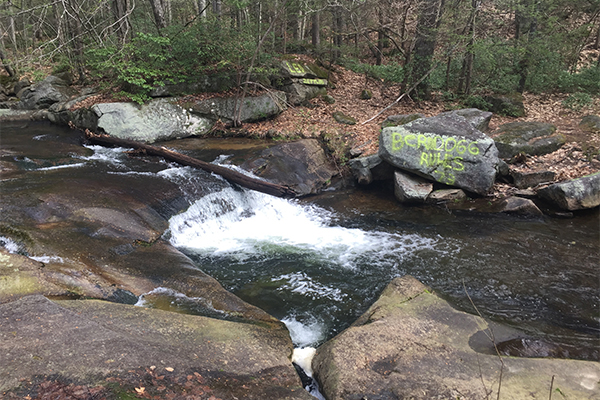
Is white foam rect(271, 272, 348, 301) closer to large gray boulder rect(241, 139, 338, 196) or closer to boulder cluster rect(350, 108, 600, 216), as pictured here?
large gray boulder rect(241, 139, 338, 196)

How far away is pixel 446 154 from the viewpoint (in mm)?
9055

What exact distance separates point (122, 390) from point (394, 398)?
2260 mm

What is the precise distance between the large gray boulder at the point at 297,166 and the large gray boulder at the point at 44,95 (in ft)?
35.6

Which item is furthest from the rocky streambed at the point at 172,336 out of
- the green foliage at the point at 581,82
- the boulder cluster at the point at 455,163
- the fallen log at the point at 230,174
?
the green foliage at the point at 581,82

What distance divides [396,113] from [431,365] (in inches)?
431

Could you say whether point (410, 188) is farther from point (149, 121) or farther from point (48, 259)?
point (149, 121)

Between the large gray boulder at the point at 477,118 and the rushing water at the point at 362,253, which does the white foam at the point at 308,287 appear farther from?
the large gray boulder at the point at 477,118

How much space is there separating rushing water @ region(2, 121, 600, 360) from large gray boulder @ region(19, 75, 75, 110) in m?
7.79

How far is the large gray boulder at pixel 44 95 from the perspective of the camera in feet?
51.9

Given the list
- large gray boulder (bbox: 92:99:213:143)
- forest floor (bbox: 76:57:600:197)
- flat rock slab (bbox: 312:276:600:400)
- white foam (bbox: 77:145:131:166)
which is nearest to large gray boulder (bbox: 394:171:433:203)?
forest floor (bbox: 76:57:600:197)

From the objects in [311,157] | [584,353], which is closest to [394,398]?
[584,353]

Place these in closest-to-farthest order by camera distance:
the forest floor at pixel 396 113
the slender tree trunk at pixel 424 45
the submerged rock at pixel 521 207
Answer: the submerged rock at pixel 521 207
the forest floor at pixel 396 113
the slender tree trunk at pixel 424 45

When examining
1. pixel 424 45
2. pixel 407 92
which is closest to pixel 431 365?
pixel 407 92

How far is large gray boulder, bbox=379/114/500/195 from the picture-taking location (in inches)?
352
